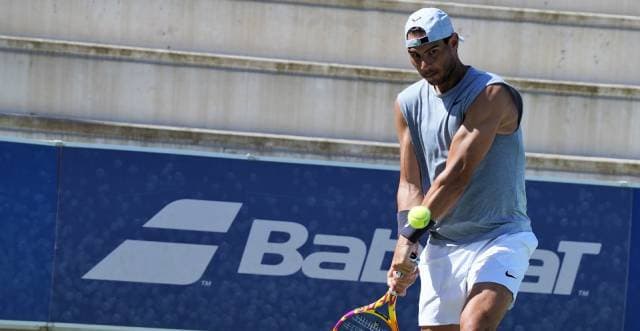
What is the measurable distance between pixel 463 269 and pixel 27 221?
4929 mm

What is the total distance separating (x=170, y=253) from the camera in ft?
30.5

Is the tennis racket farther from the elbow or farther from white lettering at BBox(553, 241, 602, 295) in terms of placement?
white lettering at BBox(553, 241, 602, 295)

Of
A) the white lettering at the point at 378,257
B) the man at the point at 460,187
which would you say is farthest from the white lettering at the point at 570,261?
the man at the point at 460,187

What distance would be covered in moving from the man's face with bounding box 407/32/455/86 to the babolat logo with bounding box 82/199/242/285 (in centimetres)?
453

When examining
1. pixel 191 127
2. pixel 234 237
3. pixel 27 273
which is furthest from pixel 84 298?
pixel 191 127

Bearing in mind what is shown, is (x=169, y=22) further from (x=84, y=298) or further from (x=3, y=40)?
(x=84, y=298)

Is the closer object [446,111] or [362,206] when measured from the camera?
[446,111]

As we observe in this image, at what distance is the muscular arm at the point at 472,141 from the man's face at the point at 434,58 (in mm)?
189

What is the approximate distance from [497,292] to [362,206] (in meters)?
4.46

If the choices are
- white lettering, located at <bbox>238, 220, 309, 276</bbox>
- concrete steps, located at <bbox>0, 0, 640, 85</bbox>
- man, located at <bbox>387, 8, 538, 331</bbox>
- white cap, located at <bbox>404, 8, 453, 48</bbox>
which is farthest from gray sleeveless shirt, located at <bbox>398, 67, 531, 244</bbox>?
concrete steps, located at <bbox>0, 0, 640, 85</bbox>

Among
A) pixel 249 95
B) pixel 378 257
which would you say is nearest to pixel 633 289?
pixel 378 257

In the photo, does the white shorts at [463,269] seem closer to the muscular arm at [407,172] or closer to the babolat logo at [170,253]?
the muscular arm at [407,172]

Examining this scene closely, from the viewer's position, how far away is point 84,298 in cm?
923

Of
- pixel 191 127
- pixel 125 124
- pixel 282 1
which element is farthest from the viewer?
pixel 282 1
